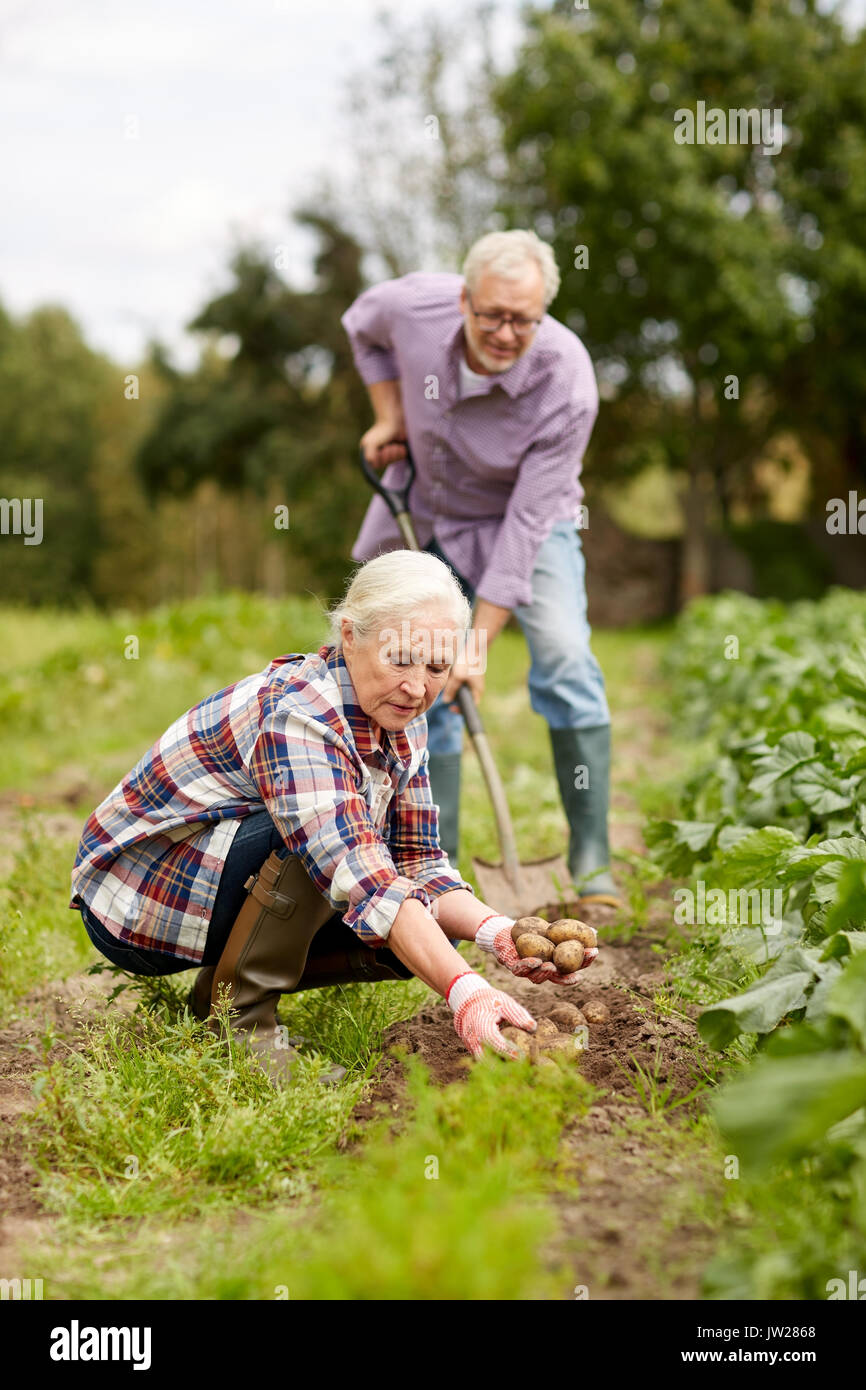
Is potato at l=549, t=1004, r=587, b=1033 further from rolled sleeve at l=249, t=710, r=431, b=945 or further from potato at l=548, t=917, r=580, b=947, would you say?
rolled sleeve at l=249, t=710, r=431, b=945

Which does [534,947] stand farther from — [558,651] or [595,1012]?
[558,651]

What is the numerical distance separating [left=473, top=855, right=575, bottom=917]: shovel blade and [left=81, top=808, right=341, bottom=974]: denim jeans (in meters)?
1.10

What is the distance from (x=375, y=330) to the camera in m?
3.97

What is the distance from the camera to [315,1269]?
1377 mm

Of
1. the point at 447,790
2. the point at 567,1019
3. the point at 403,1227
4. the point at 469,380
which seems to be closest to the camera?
the point at 403,1227

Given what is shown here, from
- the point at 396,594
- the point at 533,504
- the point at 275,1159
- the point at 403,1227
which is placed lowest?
the point at 275,1159

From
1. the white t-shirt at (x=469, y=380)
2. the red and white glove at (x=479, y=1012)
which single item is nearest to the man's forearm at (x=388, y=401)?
the white t-shirt at (x=469, y=380)

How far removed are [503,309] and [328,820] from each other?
5.69 ft

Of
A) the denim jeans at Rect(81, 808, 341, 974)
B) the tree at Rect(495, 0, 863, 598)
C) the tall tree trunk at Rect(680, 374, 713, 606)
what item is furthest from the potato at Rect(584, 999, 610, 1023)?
the tall tree trunk at Rect(680, 374, 713, 606)

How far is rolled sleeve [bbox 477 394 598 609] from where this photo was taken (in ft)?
12.0

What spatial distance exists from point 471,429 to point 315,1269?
9.26 ft

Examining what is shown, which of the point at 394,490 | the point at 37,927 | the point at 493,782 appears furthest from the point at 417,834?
the point at 394,490

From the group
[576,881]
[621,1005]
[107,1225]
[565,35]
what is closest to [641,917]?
[576,881]
